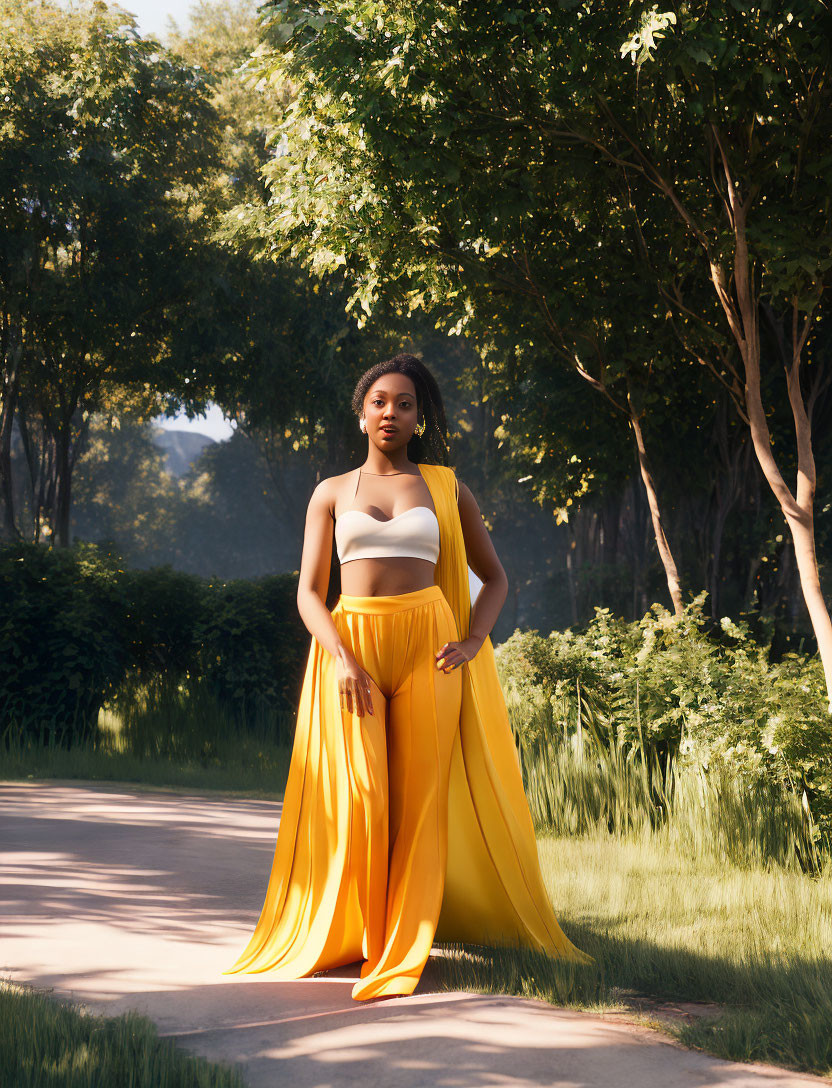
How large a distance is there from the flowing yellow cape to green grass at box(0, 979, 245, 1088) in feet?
2.34

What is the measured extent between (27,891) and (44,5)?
567 inches

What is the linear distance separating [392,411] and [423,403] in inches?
8.5

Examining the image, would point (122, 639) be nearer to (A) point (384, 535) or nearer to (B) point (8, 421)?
(B) point (8, 421)

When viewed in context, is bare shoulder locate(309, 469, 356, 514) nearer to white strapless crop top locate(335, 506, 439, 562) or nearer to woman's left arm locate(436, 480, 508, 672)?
white strapless crop top locate(335, 506, 439, 562)

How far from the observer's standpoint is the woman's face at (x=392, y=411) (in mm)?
3705

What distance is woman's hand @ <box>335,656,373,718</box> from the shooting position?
3.46m

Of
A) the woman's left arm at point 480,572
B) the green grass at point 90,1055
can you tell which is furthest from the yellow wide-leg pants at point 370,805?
the green grass at point 90,1055

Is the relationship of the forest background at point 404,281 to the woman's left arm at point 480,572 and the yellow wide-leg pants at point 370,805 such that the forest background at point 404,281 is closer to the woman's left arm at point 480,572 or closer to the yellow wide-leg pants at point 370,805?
the woman's left arm at point 480,572

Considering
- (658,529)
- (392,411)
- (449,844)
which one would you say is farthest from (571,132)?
(449,844)

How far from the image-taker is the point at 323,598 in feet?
12.0

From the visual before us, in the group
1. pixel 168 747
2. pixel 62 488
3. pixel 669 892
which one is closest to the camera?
pixel 669 892

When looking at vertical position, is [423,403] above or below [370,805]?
above

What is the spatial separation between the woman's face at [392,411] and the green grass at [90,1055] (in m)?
1.99

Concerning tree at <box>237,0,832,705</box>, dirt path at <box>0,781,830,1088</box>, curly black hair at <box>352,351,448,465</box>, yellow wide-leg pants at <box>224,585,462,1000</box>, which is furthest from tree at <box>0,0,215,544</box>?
yellow wide-leg pants at <box>224,585,462,1000</box>
